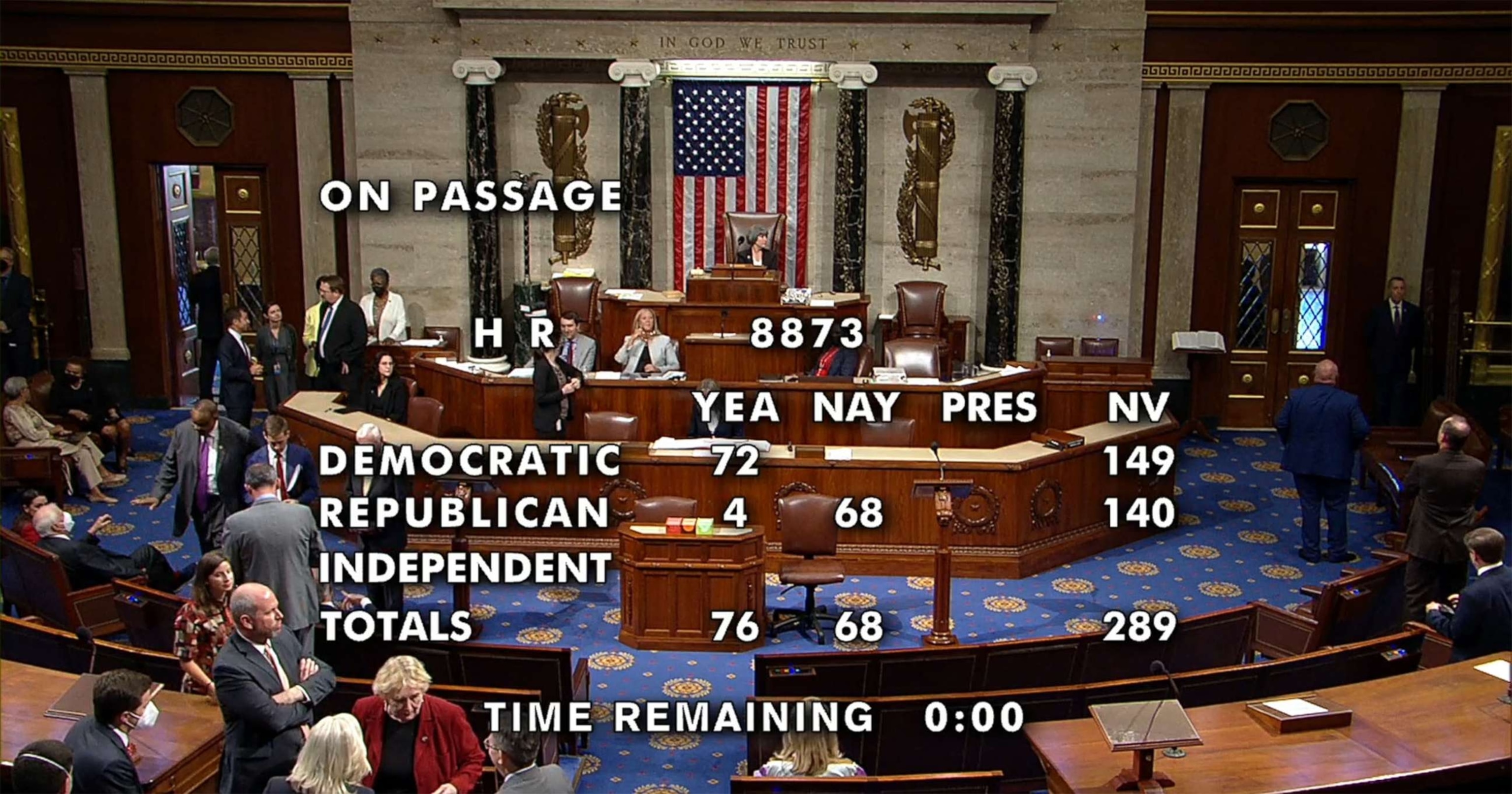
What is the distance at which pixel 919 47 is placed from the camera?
15.2 metres

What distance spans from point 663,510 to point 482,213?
22.5 ft

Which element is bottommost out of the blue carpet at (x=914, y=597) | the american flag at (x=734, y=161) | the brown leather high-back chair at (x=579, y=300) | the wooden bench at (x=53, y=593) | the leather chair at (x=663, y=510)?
the blue carpet at (x=914, y=597)

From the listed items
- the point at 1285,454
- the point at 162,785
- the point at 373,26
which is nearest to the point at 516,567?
the point at 162,785

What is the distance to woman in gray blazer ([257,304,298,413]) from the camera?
1262cm

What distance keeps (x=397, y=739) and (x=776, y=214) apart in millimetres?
10115

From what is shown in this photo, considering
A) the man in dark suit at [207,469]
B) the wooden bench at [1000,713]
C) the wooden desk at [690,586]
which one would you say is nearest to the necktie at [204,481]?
the man in dark suit at [207,469]

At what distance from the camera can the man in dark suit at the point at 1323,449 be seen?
35.8ft

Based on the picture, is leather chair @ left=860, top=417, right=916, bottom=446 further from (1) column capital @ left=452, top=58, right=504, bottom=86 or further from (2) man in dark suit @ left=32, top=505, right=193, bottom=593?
(1) column capital @ left=452, top=58, right=504, bottom=86

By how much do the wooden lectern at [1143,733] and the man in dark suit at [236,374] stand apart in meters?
8.70

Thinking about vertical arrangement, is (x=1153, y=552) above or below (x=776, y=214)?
below

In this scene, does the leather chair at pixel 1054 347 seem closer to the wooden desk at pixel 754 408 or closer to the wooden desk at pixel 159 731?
the wooden desk at pixel 754 408

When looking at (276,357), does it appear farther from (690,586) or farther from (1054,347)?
(1054,347)

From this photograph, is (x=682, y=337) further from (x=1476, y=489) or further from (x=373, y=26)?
(x=1476, y=489)

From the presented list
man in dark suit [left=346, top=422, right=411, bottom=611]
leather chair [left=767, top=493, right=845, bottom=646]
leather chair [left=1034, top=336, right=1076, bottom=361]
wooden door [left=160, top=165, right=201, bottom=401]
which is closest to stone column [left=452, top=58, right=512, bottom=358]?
wooden door [left=160, top=165, right=201, bottom=401]
